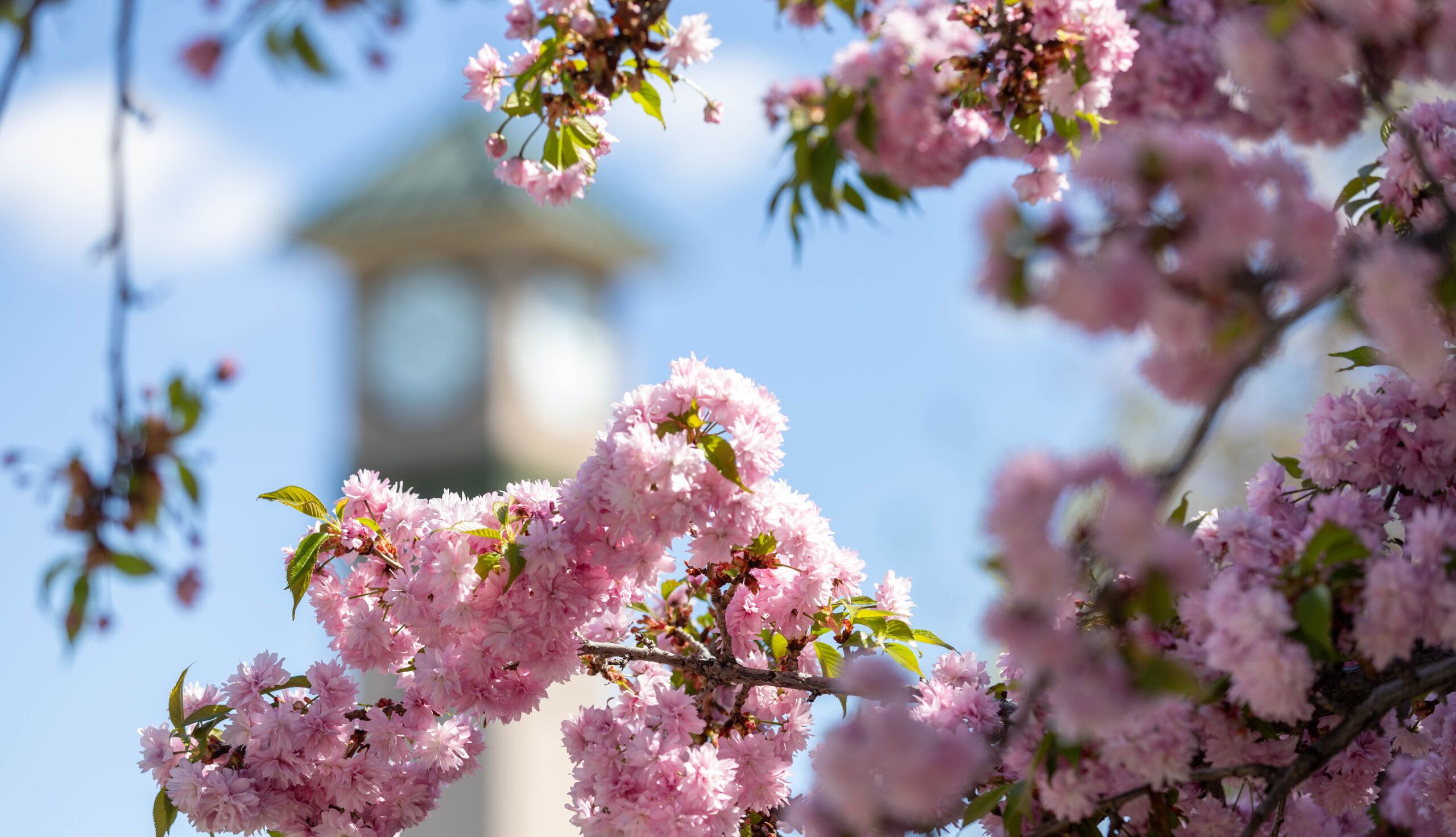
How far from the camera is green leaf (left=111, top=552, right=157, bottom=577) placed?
1.07m

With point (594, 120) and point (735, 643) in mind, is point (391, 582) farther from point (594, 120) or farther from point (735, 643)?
point (594, 120)

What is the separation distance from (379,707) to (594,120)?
98 centimetres

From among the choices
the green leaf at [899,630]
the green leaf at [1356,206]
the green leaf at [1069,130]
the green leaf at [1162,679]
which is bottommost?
the green leaf at [1162,679]

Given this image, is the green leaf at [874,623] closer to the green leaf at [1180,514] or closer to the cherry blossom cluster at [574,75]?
the green leaf at [1180,514]

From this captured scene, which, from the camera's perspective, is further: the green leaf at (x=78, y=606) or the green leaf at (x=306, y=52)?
the green leaf at (x=306, y=52)

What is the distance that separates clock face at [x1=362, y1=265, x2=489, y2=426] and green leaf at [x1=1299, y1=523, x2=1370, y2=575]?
14.1 metres

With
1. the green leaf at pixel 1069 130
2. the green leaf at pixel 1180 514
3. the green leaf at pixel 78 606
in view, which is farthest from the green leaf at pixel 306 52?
the green leaf at pixel 1180 514

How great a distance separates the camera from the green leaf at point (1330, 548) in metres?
1.33

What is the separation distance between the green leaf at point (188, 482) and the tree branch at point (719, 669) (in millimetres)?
921

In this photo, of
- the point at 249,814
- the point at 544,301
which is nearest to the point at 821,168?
the point at 249,814

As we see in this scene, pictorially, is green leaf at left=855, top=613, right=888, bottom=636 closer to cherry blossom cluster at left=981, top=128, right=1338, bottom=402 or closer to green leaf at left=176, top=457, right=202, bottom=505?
cherry blossom cluster at left=981, top=128, right=1338, bottom=402

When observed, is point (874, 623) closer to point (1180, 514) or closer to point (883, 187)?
point (1180, 514)

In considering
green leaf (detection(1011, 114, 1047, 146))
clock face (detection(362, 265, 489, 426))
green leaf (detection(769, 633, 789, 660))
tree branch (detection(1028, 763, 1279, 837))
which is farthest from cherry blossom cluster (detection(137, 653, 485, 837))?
clock face (detection(362, 265, 489, 426))

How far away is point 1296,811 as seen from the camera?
1714 millimetres
